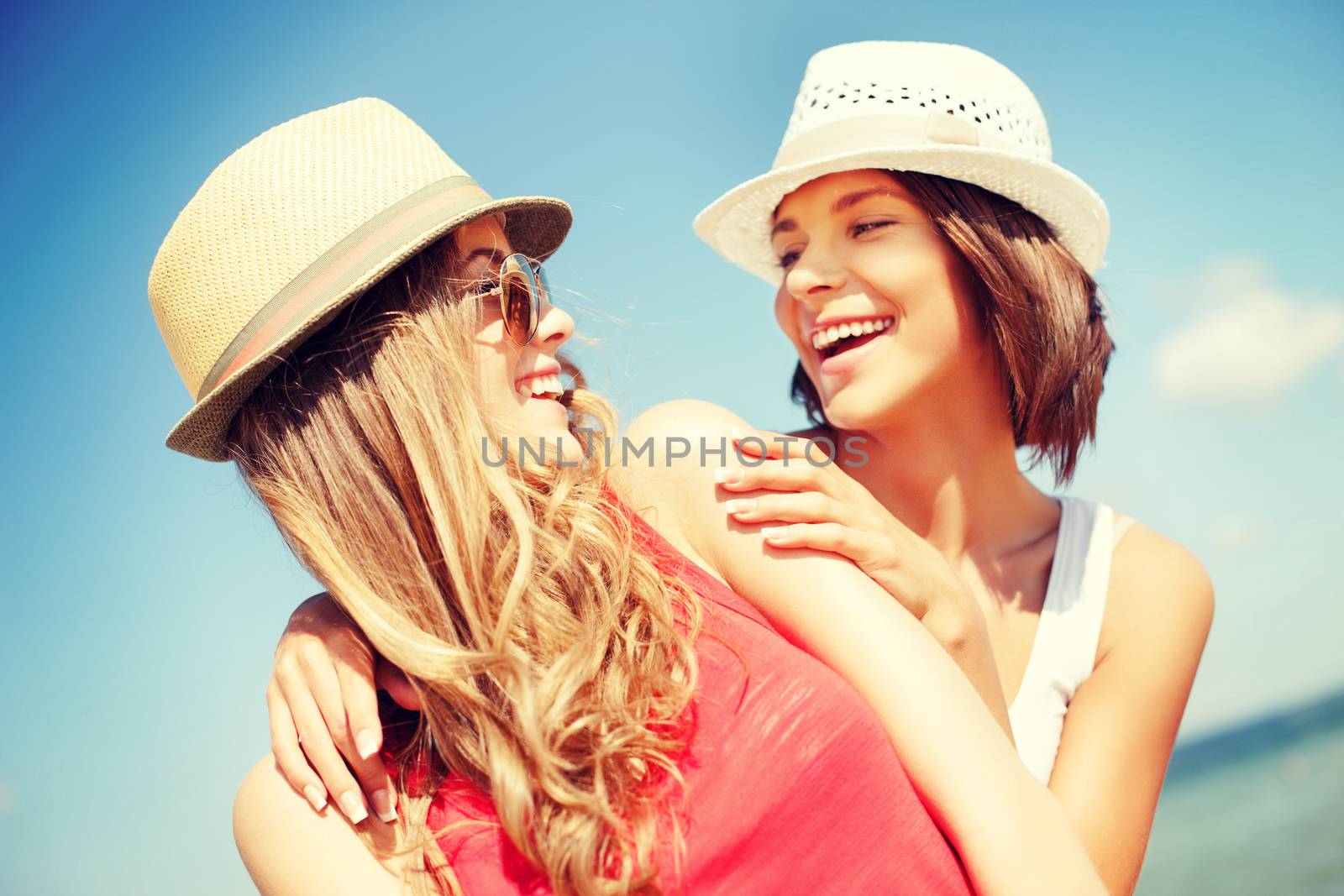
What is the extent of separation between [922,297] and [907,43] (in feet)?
2.94

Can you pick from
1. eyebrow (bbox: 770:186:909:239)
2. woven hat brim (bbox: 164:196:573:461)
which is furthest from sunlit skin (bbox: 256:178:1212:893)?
woven hat brim (bbox: 164:196:573:461)

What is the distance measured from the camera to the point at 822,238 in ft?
10.0

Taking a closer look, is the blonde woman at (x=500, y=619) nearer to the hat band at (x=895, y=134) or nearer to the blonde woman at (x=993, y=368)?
the blonde woman at (x=993, y=368)

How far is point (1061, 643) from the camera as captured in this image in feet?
10.0

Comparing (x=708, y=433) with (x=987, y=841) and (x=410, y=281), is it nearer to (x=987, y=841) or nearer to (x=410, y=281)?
(x=410, y=281)

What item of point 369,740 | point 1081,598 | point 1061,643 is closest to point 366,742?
point 369,740

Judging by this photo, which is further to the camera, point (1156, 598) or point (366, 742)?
point (1156, 598)

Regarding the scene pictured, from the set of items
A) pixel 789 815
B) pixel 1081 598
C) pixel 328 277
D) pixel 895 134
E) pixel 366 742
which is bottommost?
pixel 1081 598

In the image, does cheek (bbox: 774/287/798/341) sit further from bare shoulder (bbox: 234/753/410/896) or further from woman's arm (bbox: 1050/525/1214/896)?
bare shoulder (bbox: 234/753/410/896)

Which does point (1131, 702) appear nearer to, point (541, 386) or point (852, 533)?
point (852, 533)

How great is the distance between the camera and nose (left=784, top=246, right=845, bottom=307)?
2965 mm

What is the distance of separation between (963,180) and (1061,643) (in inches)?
63.7

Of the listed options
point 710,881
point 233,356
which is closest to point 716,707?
point 710,881

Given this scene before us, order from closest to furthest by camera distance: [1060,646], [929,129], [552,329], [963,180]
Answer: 1. [552,329]
2. [929,129]
3. [963,180]
4. [1060,646]
